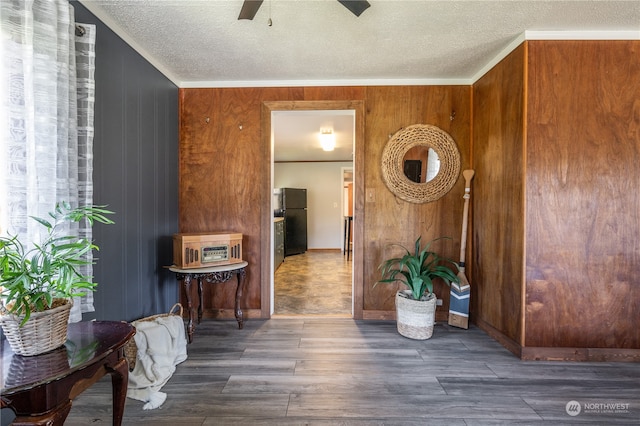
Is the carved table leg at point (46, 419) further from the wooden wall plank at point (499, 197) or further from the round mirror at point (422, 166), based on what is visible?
the round mirror at point (422, 166)

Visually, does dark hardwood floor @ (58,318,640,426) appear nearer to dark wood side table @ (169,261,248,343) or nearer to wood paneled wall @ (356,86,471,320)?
dark wood side table @ (169,261,248,343)

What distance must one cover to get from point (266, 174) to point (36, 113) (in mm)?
1713

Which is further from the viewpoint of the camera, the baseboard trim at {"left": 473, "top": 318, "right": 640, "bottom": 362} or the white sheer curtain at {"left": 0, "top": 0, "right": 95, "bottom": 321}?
the baseboard trim at {"left": 473, "top": 318, "right": 640, "bottom": 362}

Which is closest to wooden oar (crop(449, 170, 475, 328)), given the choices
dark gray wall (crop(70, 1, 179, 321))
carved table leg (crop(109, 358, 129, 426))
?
carved table leg (crop(109, 358, 129, 426))

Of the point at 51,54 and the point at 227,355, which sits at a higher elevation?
the point at 51,54

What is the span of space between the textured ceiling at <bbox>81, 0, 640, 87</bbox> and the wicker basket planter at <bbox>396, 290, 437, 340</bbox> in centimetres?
203

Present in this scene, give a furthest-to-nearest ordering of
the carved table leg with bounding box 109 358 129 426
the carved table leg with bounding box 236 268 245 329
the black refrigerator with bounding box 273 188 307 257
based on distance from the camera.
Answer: the black refrigerator with bounding box 273 188 307 257, the carved table leg with bounding box 236 268 245 329, the carved table leg with bounding box 109 358 129 426

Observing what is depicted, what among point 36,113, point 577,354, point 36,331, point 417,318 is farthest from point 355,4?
point 577,354

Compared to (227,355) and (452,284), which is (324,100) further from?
(227,355)

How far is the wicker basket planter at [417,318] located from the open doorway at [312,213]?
72 centimetres

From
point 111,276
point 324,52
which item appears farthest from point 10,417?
point 324,52

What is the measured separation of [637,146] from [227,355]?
3281 millimetres

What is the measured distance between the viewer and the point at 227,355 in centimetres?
212

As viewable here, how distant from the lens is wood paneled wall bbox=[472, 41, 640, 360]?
6.63 feet
